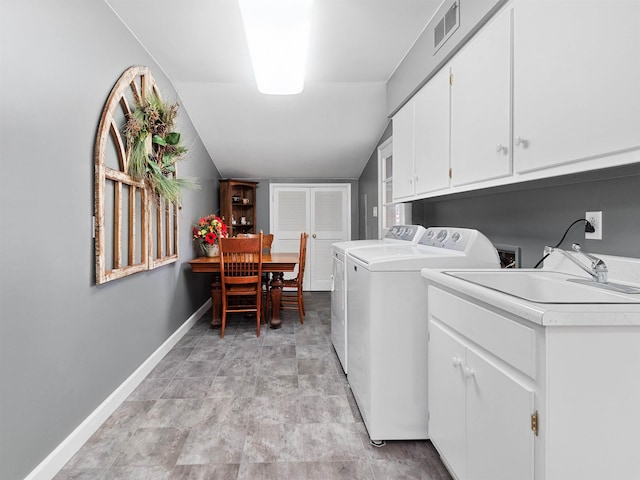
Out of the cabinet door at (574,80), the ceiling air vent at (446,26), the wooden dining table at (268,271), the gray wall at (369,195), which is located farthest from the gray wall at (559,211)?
the gray wall at (369,195)

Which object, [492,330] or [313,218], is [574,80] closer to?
[492,330]

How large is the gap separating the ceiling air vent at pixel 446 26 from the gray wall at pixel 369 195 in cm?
201

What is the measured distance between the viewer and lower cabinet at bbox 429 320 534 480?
3.28ft

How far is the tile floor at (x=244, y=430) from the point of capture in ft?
5.46

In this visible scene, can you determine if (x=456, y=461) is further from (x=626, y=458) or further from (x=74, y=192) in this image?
(x=74, y=192)

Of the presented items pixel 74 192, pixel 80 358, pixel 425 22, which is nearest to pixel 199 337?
pixel 80 358

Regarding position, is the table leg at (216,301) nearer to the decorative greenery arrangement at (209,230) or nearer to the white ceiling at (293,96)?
the decorative greenery arrangement at (209,230)

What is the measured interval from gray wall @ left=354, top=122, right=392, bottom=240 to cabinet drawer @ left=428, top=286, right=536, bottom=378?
10.5 ft

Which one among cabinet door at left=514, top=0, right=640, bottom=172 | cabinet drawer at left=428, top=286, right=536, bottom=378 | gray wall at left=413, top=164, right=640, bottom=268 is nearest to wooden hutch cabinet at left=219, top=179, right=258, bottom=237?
gray wall at left=413, top=164, right=640, bottom=268

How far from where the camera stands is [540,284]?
148cm

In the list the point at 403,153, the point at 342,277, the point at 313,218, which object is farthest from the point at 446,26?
the point at 313,218

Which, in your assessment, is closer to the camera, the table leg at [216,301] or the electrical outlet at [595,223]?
the electrical outlet at [595,223]

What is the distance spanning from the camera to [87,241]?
76.0 inches

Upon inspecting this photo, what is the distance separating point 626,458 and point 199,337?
A: 3.33 m
